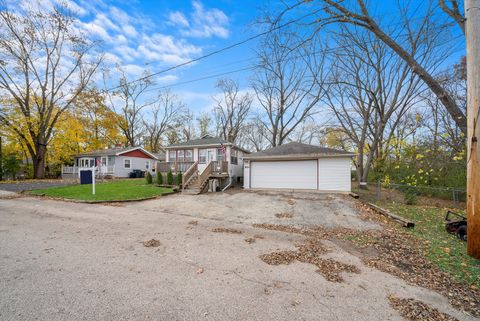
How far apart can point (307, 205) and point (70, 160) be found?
2910 cm

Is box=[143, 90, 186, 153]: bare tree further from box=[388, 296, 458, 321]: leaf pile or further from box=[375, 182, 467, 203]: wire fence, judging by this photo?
box=[388, 296, 458, 321]: leaf pile

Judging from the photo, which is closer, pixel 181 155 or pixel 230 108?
pixel 181 155

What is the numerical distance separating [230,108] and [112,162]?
1708cm

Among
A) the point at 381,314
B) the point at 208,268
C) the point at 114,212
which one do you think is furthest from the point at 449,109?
the point at 114,212

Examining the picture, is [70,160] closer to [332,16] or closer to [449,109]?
[332,16]

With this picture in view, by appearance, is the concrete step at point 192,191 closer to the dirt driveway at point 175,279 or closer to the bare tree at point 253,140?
the dirt driveway at point 175,279

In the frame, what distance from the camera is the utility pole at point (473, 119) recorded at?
3.59m

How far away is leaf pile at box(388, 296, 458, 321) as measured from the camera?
2.25 meters

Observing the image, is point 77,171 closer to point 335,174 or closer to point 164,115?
point 164,115

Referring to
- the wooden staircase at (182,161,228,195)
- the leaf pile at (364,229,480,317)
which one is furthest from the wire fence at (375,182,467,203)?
the wooden staircase at (182,161,228,195)

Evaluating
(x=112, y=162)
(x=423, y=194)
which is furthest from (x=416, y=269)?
(x=112, y=162)

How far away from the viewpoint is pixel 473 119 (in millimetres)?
3629

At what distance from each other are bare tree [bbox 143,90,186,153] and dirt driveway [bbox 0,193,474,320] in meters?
29.3

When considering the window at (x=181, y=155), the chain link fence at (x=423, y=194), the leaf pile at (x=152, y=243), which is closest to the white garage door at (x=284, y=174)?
the chain link fence at (x=423, y=194)
